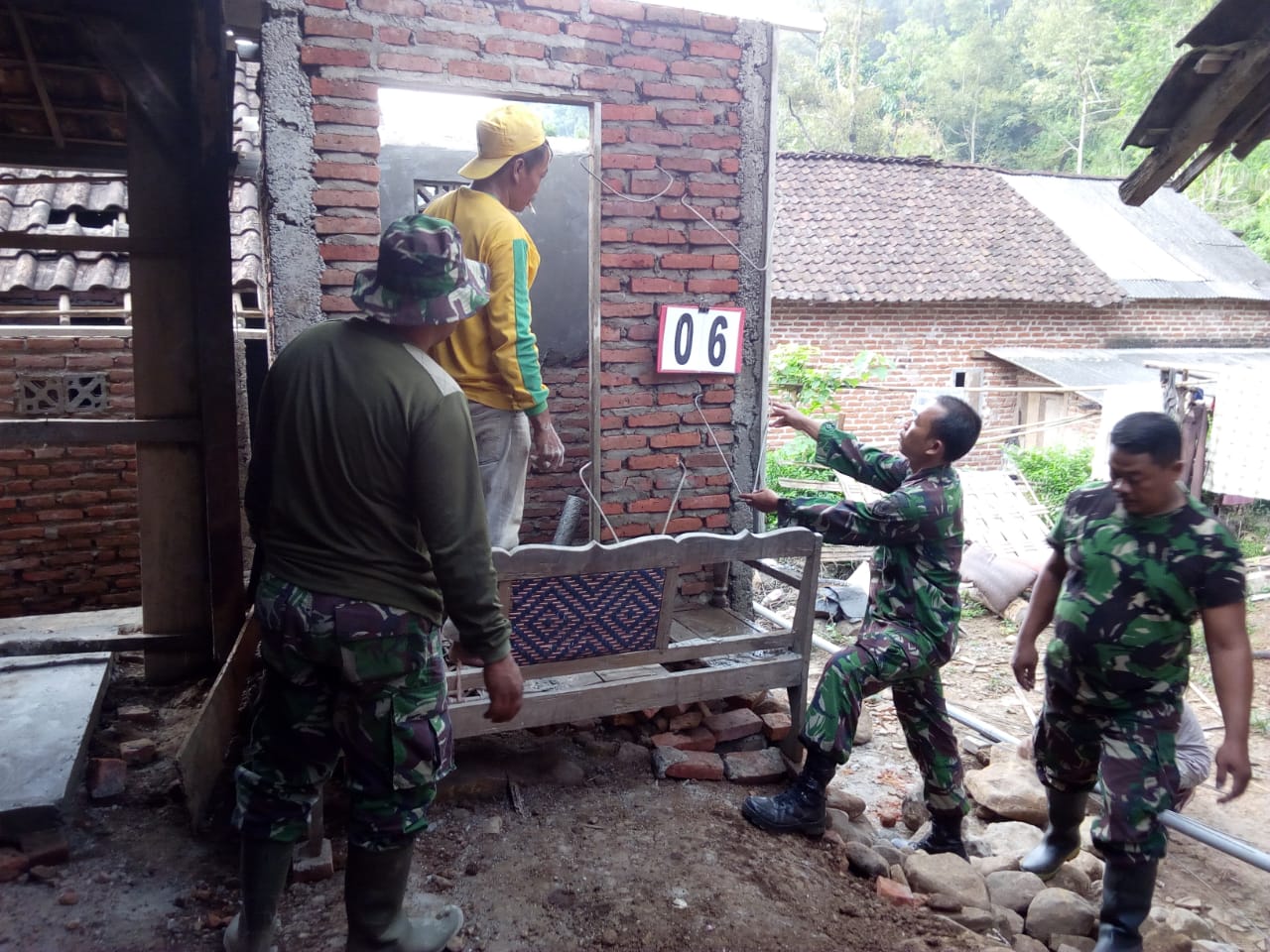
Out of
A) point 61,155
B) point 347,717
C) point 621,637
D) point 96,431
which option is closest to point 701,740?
point 621,637

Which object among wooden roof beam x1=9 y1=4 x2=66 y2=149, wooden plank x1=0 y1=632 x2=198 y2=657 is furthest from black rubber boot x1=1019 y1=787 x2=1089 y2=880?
wooden roof beam x1=9 y1=4 x2=66 y2=149

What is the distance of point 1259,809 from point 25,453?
832 cm

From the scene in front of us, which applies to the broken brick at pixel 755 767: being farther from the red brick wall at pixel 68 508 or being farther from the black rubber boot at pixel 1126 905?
the red brick wall at pixel 68 508

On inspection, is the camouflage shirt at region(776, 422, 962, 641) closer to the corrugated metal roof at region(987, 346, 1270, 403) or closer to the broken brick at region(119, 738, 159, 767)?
the broken brick at region(119, 738, 159, 767)

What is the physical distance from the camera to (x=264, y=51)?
3.68 m

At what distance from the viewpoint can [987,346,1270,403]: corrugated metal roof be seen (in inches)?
557

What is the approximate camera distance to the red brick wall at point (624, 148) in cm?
381

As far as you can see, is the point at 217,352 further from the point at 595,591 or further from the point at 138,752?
the point at 595,591

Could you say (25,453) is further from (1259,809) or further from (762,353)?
(1259,809)

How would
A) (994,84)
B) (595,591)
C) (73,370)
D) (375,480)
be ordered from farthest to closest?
(994,84) → (73,370) → (595,591) → (375,480)

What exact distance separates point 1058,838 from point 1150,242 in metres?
17.9

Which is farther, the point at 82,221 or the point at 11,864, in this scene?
the point at 82,221

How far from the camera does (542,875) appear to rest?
10.0ft

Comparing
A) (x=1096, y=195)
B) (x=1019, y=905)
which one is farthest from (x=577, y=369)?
(x=1096, y=195)
